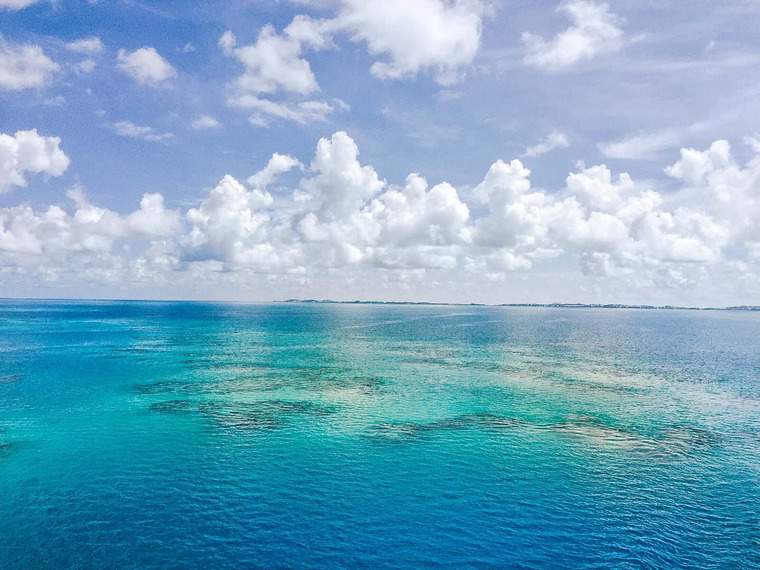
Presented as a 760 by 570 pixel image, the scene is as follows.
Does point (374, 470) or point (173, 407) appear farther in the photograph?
point (173, 407)

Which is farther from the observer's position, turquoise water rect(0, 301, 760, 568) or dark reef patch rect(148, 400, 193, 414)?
dark reef patch rect(148, 400, 193, 414)

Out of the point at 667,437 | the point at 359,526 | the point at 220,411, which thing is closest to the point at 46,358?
the point at 220,411

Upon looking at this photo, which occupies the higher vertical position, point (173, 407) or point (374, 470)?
point (173, 407)

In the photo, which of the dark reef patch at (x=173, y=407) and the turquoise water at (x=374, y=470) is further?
the dark reef patch at (x=173, y=407)

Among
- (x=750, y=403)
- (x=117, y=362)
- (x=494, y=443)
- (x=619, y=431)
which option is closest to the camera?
(x=494, y=443)

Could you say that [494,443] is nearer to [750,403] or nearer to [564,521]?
[564,521]

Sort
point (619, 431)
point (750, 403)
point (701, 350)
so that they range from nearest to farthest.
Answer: point (619, 431) → point (750, 403) → point (701, 350)

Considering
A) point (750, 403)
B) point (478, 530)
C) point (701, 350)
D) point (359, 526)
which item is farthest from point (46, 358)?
point (701, 350)

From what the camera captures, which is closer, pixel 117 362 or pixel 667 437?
pixel 667 437
